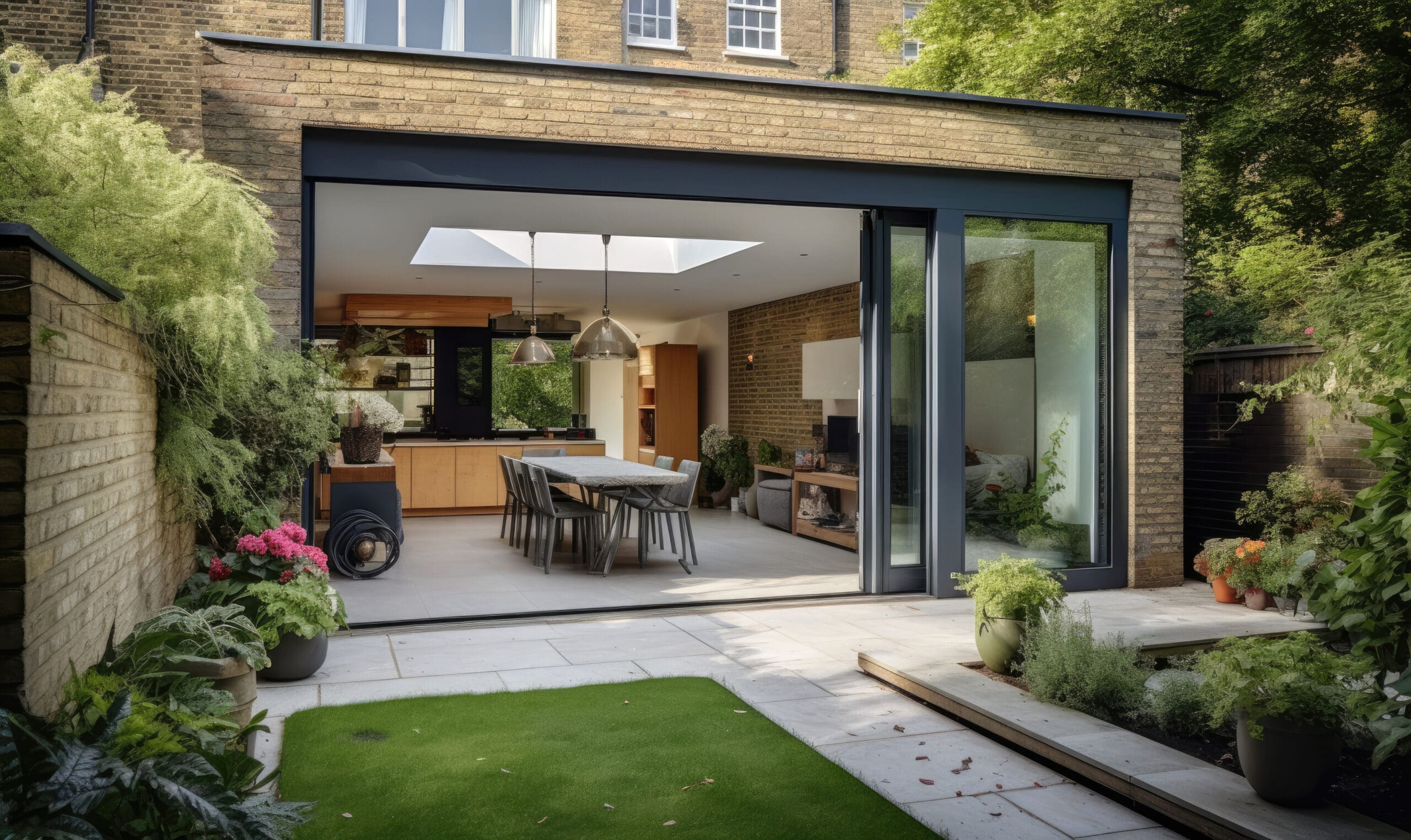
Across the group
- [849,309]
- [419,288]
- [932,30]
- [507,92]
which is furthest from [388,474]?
[932,30]

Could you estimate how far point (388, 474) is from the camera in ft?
27.3

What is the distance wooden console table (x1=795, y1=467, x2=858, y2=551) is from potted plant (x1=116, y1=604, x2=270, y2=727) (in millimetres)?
6450

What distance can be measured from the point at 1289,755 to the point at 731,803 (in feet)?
5.55

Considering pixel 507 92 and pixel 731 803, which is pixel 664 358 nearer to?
pixel 507 92

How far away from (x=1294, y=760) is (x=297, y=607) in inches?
152

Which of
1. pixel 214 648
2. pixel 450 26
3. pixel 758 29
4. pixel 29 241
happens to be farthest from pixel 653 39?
pixel 29 241

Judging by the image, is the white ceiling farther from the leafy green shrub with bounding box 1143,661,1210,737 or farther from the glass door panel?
the leafy green shrub with bounding box 1143,661,1210,737

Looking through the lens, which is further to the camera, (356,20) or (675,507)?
(675,507)

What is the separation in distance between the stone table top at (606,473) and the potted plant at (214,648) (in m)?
4.08

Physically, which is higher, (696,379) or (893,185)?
(893,185)

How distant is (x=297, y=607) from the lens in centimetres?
450

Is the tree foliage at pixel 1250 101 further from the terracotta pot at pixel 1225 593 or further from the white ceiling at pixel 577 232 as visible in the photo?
the terracotta pot at pixel 1225 593

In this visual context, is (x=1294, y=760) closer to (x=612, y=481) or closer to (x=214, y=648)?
(x=214, y=648)

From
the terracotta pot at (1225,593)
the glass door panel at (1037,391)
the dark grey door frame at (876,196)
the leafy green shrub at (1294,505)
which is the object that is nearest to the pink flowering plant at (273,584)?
the dark grey door frame at (876,196)
